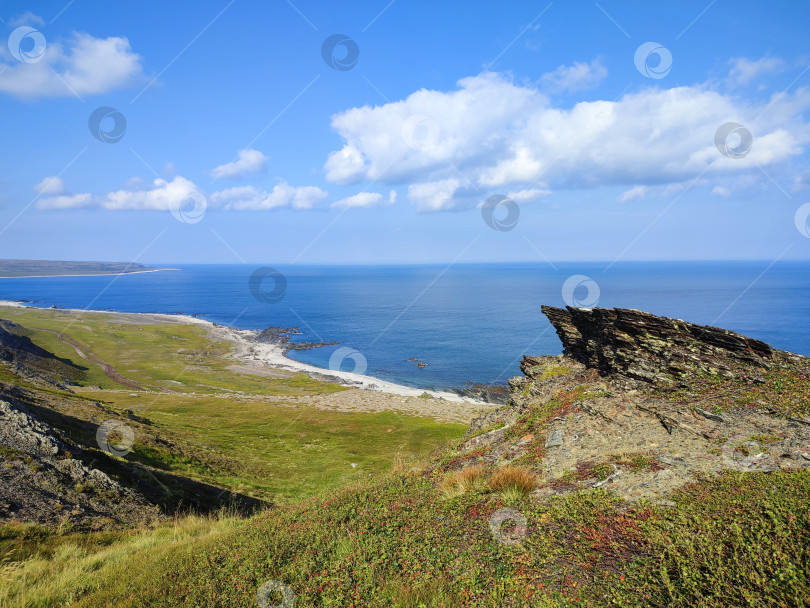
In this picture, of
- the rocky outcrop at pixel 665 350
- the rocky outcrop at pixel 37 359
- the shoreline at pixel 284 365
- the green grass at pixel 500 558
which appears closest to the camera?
the green grass at pixel 500 558

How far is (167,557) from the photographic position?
11.7 m

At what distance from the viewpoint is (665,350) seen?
19.4 meters

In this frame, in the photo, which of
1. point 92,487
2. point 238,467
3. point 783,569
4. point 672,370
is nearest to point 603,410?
point 672,370

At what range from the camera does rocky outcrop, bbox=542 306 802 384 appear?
1706 cm

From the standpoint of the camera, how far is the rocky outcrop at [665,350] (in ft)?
56.0

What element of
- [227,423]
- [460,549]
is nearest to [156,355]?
[227,423]

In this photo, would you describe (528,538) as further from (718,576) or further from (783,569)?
(783,569)

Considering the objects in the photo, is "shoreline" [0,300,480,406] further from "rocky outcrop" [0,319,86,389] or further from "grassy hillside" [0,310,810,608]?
"grassy hillside" [0,310,810,608]

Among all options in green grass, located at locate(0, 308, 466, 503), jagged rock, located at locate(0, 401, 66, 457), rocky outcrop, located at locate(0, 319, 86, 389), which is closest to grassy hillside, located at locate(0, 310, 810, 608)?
jagged rock, located at locate(0, 401, 66, 457)

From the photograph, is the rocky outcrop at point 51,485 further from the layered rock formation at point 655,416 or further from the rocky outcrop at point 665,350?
the rocky outcrop at point 665,350

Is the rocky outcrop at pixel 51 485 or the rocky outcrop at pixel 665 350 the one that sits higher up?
the rocky outcrop at pixel 665 350

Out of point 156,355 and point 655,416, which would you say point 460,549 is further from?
point 156,355

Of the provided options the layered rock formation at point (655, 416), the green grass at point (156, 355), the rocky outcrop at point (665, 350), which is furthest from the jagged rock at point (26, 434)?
the green grass at point (156, 355)

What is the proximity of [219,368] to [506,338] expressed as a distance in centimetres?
8692
